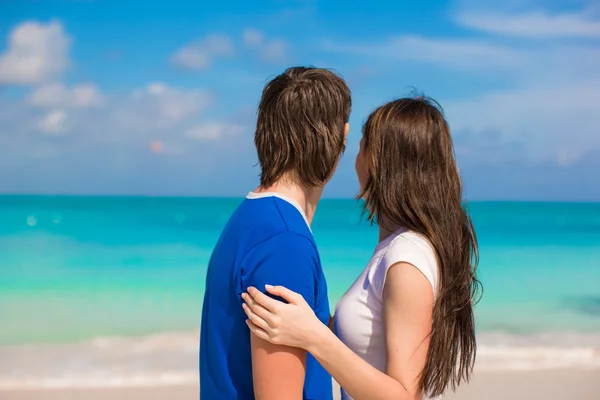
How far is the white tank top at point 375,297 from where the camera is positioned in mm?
1979

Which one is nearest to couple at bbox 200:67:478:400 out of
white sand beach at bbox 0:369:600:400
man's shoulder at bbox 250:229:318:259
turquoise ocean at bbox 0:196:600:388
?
man's shoulder at bbox 250:229:318:259

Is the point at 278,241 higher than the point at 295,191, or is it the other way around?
the point at 295,191

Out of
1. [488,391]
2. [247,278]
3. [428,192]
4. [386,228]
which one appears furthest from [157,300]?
[247,278]

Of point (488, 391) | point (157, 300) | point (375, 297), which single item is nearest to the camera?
point (375, 297)

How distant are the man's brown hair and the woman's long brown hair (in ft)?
0.76

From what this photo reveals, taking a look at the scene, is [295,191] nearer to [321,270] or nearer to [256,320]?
[321,270]

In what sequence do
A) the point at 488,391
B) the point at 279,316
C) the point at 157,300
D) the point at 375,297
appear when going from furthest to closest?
the point at 157,300, the point at 488,391, the point at 375,297, the point at 279,316

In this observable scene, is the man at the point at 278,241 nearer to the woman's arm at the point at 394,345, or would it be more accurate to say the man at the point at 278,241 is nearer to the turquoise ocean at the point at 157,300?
the woman's arm at the point at 394,345

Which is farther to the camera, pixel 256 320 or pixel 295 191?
pixel 295 191

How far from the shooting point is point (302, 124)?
185 centimetres

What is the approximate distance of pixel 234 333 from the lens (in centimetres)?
186

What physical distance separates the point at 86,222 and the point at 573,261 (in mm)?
24007

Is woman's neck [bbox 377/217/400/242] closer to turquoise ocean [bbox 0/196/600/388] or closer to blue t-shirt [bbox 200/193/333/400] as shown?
blue t-shirt [bbox 200/193/333/400]

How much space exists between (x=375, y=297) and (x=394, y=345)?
19cm
